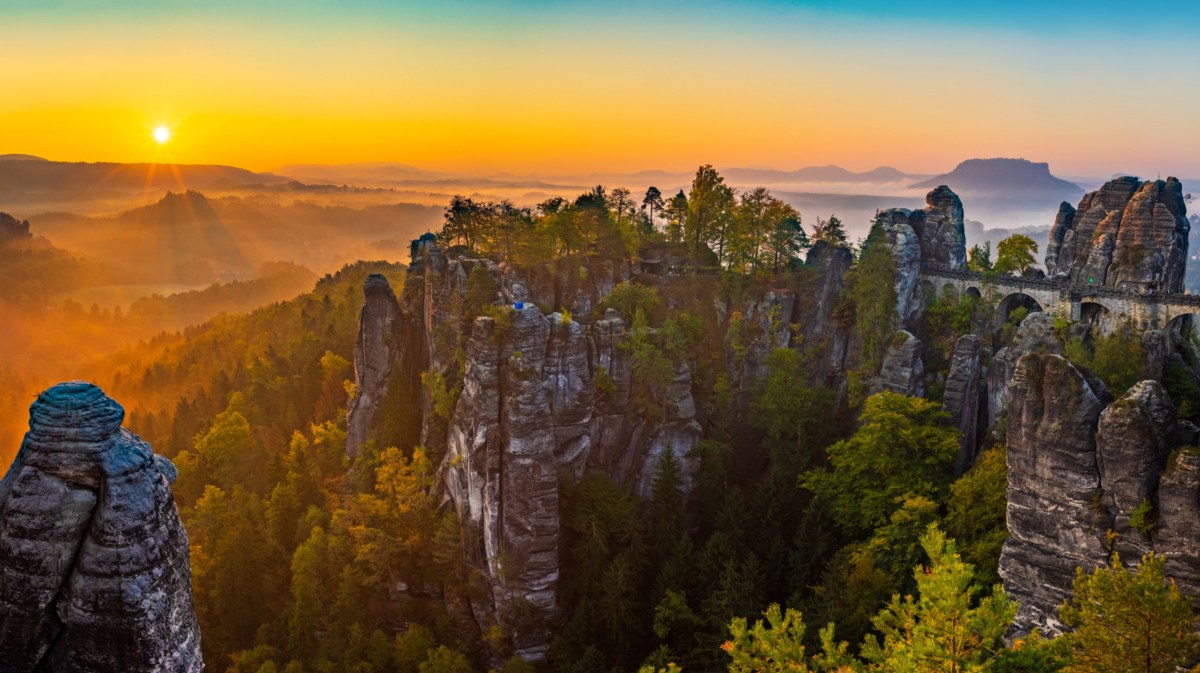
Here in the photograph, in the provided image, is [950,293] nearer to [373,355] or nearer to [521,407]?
[521,407]

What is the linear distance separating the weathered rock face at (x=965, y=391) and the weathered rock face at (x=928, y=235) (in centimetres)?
950

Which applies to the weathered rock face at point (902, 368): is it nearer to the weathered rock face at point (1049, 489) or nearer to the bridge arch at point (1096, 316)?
the bridge arch at point (1096, 316)

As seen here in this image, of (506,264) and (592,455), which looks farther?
(506,264)

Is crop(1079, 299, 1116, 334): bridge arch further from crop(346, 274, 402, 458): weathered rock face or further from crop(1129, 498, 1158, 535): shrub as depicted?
crop(346, 274, 402, 458): weathered rock face

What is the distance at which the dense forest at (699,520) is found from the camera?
2277cm

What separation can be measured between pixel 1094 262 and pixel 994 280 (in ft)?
19.5

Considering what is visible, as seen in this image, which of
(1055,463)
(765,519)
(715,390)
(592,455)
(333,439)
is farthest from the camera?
(333,439)

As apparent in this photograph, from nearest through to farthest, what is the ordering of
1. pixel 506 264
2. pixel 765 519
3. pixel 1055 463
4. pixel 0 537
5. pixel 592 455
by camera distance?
pixel 0 537 → pixel 1055 463 → pixel 765 519 → pixel 592 455 → pixel 506 264

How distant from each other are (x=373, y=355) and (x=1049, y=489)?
44.2 metres

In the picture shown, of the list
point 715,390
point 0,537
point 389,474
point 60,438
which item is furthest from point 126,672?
point 715,390

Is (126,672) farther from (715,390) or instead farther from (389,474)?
(715,390)

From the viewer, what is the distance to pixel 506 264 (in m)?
54.2

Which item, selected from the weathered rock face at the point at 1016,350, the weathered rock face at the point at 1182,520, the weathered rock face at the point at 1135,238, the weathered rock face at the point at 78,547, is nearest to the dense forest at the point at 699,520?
the weathered rock face at the point at 1182,520

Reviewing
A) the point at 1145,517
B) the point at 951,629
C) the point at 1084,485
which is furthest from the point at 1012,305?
the point at 951,629
